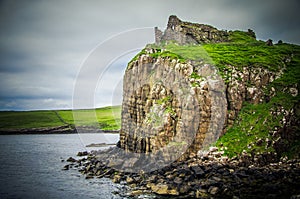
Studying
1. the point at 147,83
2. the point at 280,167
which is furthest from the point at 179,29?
the point at 280,167

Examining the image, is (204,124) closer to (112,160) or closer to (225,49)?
(112,160)

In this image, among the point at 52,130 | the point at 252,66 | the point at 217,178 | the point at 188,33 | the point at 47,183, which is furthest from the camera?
the point at 52,130

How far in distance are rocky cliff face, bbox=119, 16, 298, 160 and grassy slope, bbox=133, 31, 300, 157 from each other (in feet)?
4.17

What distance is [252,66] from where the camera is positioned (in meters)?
63.7

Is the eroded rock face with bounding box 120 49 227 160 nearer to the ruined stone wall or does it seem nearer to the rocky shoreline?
the rocky shoreline

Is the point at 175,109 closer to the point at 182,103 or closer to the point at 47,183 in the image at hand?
Result: the point at 182,103

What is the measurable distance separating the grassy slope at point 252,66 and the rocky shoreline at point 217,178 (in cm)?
298

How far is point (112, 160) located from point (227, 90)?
32.4 metres

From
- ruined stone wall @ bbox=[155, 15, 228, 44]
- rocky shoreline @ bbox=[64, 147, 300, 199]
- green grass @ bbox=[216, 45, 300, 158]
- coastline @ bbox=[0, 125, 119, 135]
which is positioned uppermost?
ruined stone wall @ bbox=[155, 15, 228, 44]

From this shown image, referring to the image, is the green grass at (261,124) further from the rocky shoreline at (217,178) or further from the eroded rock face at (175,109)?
the eroded rock face at (175,109)

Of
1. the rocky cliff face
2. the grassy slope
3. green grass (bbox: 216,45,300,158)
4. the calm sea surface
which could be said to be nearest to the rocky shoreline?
green grass (bbox: 216,45,300,158)

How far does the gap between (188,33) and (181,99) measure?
39.1 meters

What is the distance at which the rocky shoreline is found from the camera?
36562 mm

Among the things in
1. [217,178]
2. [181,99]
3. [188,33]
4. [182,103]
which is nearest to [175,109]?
[182,103]
